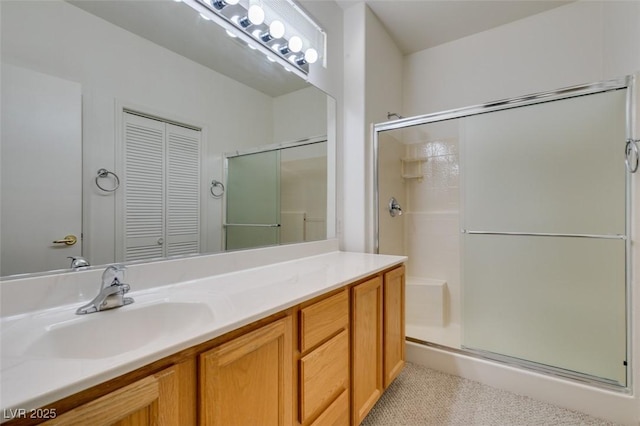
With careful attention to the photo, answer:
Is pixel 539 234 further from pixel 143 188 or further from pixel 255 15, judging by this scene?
pixel 143 188

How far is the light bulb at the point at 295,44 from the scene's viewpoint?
1.66m

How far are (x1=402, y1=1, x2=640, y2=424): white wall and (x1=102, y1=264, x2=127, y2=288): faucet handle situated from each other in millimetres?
2023

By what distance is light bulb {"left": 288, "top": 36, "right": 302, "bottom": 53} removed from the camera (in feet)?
5.43

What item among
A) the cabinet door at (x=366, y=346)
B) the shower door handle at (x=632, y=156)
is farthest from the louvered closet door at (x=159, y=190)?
the shower door handle at (x=632, y=156)

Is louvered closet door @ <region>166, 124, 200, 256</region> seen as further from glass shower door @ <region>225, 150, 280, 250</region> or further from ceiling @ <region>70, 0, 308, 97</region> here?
ceiling @ <region>70, 0, 308, 97</region>

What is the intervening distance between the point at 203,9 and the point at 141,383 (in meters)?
1.46

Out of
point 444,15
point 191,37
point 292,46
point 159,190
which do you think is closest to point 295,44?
point 292,46

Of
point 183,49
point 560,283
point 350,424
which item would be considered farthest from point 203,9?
point 560,283

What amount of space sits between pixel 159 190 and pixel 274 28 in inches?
43.3

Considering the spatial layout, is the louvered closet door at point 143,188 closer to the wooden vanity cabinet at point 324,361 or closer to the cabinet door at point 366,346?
the wooden vanity cabinet at point 324,361

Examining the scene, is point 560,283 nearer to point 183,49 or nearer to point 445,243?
point 445,243

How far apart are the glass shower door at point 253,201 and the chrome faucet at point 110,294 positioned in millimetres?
511

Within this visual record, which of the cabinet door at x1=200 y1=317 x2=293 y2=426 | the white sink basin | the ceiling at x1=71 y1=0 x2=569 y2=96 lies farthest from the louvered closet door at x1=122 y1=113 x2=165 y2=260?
the cabinet door at x1=200 y1=317 x2=293 y2=426

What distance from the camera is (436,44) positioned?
2592mm
